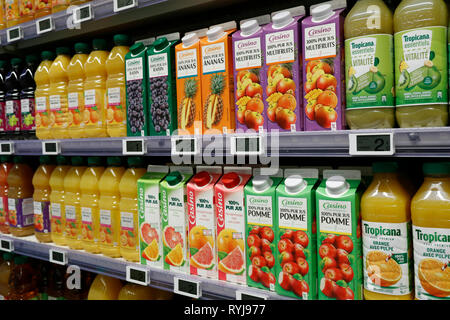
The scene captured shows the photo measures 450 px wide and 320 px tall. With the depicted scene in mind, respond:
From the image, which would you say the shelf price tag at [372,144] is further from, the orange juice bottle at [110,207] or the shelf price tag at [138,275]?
the orange juice bottle at [110,207]

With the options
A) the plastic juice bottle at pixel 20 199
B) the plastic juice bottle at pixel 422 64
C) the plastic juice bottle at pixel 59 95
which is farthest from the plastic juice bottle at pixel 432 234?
the plastic juice bottle at pixel 20 199

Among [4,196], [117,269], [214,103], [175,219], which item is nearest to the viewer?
[214,103]

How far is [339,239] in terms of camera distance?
1.15m

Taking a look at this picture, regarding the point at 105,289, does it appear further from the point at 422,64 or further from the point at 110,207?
the point at 422,64

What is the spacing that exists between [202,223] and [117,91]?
70 centimetres

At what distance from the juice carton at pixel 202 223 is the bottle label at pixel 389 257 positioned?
54cm

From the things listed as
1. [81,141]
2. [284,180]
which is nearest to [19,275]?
[81,141]

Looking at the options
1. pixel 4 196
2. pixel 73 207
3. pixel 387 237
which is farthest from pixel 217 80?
pixel 4 196

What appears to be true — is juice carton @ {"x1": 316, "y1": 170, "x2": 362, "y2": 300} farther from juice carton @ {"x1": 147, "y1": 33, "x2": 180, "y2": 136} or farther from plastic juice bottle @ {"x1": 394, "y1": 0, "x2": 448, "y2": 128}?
juice carton @ {"x1": 147, "y1": 33, "x2": 180, "y2": 136}

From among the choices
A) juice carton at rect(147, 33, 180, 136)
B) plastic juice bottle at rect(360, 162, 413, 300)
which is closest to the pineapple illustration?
juice carton at rect(147, 33, 180, 136)

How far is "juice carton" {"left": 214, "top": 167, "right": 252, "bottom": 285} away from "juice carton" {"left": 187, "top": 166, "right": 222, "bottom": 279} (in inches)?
1.1

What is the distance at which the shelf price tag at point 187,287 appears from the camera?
4.51ft

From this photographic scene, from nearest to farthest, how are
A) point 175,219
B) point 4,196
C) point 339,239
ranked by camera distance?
point 339,239 < point 175,219 < point 4,196

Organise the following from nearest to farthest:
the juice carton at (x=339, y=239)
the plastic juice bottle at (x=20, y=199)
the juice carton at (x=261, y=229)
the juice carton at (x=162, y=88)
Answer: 1. the juice carton at (x=339, y=239)
2. the juice carton at (x=261, y=229)
3. the juice carton at (x=162, y=88)
4. the plastic juice bottle at (x=20, y=199)
